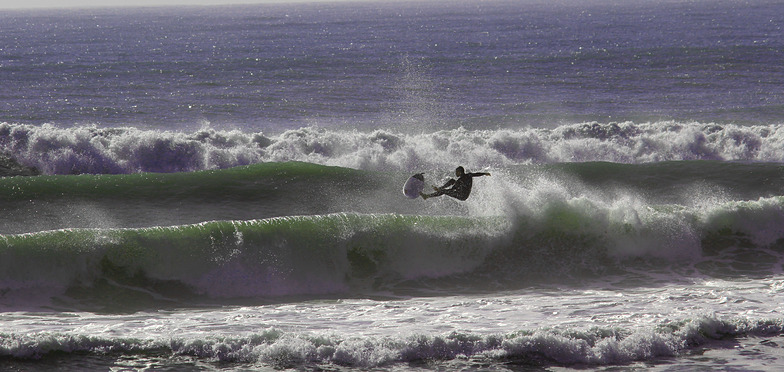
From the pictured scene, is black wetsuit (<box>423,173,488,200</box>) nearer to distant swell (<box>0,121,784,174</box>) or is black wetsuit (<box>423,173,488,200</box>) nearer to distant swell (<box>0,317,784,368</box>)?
distant swell (<box>0,317,784,368</box>)

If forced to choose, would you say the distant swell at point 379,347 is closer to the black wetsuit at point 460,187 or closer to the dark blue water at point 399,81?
the black wetsuit at point 460,187

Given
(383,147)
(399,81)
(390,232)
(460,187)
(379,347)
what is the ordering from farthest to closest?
(399,81)
(383,147)
(390,232)
(460,187)
(379,347)

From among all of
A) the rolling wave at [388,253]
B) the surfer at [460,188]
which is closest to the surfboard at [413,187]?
the rolling wave at [388,253]

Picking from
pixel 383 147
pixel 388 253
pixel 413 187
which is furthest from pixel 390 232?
pixel 383 147

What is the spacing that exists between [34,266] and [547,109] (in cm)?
1918

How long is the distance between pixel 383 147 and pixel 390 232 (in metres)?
7.92

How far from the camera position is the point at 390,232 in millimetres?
12914

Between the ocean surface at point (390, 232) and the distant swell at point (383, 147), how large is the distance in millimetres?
71

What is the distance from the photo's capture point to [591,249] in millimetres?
13047

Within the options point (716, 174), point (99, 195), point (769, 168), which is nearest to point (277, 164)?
point (99, 195)

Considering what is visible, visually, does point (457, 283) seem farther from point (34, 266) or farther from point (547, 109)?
point (547, 109)

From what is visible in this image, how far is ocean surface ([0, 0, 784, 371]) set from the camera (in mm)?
8992

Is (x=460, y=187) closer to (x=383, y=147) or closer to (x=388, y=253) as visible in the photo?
(x=388, y=253)

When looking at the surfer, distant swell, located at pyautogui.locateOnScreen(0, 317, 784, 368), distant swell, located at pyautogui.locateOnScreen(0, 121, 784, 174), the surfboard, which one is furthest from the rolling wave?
distant swell, located at pyautogui.locateOnScreen(0, 121, 784, 174)
